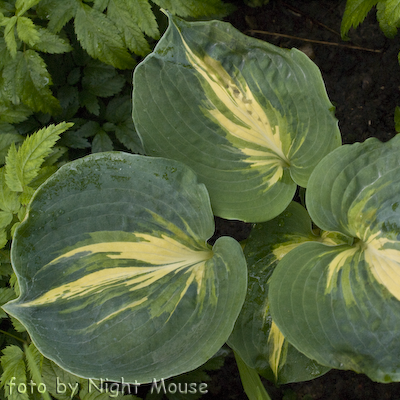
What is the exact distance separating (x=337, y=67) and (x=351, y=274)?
1130 millimetres

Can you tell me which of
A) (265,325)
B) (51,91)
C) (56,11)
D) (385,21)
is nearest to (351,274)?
(265,325)

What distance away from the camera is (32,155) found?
103cm

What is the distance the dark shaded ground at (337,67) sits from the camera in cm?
164

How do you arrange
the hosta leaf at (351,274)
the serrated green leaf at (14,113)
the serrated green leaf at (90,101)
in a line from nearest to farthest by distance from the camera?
1. the hosta leaf at (351,274)
2. the serrated green leaf at (14,113)
3. the serrated green leaf at (90,101)

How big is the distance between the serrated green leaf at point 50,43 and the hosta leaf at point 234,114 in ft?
1.29

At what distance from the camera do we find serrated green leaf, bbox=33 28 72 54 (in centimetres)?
116

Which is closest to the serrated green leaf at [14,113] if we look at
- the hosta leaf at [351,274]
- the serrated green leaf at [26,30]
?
the serrated green leaf at [26,30]

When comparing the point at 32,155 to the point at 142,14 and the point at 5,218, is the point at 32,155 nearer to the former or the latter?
the point at 5,218

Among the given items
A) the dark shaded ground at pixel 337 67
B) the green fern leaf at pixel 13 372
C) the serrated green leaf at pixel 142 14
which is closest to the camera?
the green fern leaf at pixel 13 372

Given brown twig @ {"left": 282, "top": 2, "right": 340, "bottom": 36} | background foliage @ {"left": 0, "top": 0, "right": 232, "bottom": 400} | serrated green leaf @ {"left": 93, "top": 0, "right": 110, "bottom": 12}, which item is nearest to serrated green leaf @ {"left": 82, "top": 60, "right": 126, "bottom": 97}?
background foliage @ {"left": 0, "top": 0, "right": 232, "bottom": 400}

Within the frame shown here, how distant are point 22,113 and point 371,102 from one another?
4.73 ft

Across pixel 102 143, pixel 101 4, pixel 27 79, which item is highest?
pixel 101 4

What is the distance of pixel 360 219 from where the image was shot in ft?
2.96

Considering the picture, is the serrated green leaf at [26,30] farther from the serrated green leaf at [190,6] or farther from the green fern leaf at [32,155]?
the serrated green leaf at [190,6]
